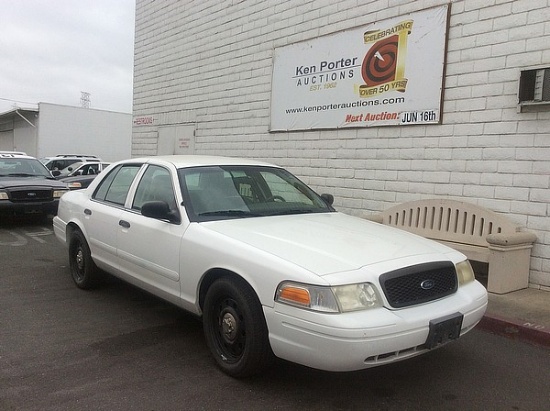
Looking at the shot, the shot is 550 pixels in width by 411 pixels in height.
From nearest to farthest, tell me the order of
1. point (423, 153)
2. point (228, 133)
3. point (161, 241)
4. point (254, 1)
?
1. point (161, 241)
2. point (423, 153)
3. point (254, 1)
4. point (228, 133)

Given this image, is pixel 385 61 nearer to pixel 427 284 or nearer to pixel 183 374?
pixel 427 284

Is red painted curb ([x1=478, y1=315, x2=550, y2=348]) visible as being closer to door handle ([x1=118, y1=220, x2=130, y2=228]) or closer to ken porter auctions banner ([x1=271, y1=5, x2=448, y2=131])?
ken porter auctions banner ([x1=271, y1=5, x2=448, y2=131])

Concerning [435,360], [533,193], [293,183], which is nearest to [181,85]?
[293,183]

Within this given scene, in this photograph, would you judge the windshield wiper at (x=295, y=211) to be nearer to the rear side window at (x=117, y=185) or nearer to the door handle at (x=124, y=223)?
the door handle at (x=124, y=223)

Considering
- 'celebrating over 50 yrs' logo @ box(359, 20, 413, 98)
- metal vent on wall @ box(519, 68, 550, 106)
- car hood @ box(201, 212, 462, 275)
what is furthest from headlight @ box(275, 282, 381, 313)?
'celebrating over 50 yrs' logo @ box(359, 20, 413, 98)

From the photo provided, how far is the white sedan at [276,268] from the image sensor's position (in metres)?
2.84

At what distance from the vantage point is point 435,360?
3.75 meters

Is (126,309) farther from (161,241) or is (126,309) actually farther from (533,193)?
(533,193)

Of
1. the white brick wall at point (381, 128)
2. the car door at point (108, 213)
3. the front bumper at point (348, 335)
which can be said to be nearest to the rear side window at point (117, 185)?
the car door at point (108, 213)

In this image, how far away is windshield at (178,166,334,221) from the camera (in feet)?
13.1

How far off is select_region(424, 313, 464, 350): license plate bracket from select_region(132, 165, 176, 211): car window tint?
2279mm

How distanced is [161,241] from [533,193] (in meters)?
4.28

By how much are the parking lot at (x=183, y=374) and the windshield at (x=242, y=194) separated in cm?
113

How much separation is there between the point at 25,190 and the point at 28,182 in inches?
13.4
